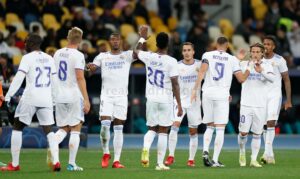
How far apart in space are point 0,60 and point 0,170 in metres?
5.87

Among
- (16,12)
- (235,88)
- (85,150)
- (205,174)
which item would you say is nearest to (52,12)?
(16,12)

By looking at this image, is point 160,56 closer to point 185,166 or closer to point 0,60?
point 185,166

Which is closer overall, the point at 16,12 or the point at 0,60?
the point at 0,60

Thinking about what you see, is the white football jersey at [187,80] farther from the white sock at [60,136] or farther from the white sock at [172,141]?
the white sock at [60,136]

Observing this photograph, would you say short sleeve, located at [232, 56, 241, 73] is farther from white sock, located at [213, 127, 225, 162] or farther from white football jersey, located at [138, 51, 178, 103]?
white football jersey, located at [138, 51, 178, 103]

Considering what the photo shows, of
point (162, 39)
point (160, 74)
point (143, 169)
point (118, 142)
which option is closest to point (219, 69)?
point (160, 74)

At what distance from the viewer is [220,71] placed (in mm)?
21469

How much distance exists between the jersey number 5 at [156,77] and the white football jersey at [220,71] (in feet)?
4.11

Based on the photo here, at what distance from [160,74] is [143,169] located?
5.46ft

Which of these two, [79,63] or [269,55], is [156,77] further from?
[269,55]

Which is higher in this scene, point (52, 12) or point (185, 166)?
point (52, 12)

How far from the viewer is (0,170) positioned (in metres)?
20.0

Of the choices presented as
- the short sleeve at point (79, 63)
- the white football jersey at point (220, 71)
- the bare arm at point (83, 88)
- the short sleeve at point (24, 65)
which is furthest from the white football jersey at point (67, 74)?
the white football jersey at point (220, 71)

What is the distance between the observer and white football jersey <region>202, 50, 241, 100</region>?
21453 millimetres
